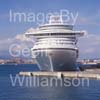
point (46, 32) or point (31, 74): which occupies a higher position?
point (46, 32)

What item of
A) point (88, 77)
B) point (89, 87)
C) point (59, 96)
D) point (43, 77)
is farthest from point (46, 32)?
point (59, 96)

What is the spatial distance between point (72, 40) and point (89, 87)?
1912 centimetres

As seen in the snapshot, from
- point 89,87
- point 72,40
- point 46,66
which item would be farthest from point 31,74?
point 89,87

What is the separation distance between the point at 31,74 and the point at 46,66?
345cm

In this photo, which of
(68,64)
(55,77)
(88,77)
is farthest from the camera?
(68,64)

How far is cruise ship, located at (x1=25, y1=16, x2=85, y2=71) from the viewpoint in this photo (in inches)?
2675

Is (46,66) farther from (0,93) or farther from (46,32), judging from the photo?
(0,93)

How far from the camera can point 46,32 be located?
70.2 m

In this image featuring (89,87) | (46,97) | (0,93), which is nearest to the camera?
(46,97)

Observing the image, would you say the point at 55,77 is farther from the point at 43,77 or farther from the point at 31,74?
the point at 31,74

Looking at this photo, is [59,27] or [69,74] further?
[59,27]

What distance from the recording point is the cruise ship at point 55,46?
67938 mm

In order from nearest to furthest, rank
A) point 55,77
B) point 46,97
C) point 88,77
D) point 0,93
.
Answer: point 46,97, point 0,93, point 88,77, point 55,77

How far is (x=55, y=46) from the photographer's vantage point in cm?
6806
